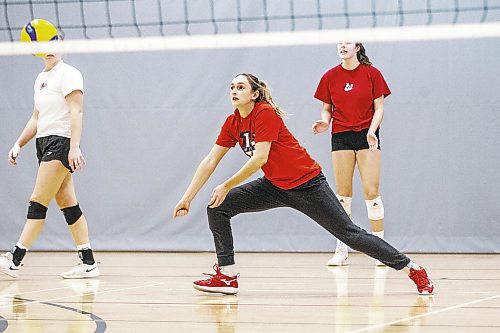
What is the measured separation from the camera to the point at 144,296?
5.39 meters

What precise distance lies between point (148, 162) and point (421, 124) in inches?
105

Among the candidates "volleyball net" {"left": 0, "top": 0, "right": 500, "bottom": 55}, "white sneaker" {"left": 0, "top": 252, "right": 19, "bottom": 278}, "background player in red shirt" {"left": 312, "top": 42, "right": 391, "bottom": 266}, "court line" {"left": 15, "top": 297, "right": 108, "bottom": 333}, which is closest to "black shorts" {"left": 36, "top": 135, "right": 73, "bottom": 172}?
"white sneaker" {"left": 0, "top": 252, "right": 19, "bottom": 278}

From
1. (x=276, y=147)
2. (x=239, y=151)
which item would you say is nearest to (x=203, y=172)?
(x=276, y=147)

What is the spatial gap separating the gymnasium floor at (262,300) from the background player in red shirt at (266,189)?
20 centimetres

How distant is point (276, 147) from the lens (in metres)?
5.37

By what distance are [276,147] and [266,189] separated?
0.81ft

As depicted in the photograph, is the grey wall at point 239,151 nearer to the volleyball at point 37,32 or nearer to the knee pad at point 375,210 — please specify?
the knee pad at point 375,210

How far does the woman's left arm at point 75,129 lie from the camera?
620 cm

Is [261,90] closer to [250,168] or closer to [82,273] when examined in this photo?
[250,168]

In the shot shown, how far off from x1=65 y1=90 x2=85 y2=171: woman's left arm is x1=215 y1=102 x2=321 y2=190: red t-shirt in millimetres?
1292

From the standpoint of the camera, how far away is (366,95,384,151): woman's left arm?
696 cm

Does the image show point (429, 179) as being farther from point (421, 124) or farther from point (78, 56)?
point (78, 56)

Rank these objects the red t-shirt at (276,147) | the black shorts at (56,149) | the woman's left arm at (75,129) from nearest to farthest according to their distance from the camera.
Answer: the red t-shirt at (276,147) < the woman's left arm at (75,129) < the black shorts at (56,149)

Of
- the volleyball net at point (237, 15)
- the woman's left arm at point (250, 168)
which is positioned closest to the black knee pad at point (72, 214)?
the woman's left arm at point (250, 168)
